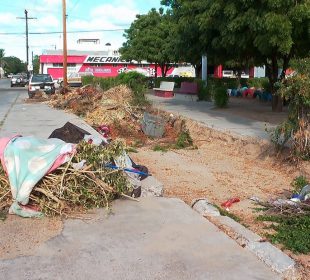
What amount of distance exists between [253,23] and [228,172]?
4621 millimetres

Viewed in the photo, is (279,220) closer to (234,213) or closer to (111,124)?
(234,213)

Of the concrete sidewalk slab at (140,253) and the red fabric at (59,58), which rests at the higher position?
the red fabric at (59,58)

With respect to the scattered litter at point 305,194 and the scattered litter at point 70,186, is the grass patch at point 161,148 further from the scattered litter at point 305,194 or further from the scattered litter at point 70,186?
the scattered litter at point 305,194

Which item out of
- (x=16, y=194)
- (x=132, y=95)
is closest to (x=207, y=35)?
(x=132, y=95)

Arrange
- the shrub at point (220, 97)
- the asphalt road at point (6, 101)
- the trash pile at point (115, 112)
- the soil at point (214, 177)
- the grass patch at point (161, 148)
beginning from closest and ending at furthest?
1. the soil at point (214, 177)
2. the grass patch at point (161, 148)
3. the trash pile at point (115, 112)
4. the shrub at point (220, 97)
5. the asphalt road at point (6, 101)

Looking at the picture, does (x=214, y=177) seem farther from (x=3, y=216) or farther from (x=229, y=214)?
(x=3, y=216)

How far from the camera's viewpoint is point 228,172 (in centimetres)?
924

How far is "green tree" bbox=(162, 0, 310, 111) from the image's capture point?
37.4 feet

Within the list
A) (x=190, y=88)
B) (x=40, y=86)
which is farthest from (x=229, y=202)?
(x=40, y=86)

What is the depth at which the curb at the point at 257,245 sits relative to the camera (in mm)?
4285

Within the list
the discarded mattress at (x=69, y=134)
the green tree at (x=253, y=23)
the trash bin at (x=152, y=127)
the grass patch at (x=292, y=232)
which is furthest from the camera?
the trash bin at (x=152, y=127)

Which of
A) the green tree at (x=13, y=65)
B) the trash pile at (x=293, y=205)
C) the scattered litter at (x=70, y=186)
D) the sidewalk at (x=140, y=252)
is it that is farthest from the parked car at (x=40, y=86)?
the green tree at (x=13, y=65)

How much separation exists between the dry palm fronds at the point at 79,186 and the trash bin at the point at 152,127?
23.9 ft

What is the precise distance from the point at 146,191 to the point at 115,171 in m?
0.67
